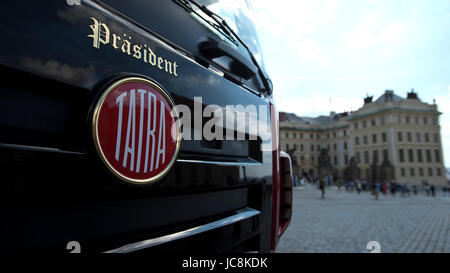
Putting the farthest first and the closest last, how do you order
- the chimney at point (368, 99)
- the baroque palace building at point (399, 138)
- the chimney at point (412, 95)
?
the chimney at point (368, 99) → the chimney at point (412, 95) → the baroque palace building at point (399, 138)

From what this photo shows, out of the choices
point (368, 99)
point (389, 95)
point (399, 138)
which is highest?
point (368, 99)

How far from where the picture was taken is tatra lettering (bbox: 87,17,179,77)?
773 mm

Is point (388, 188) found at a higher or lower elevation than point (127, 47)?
lower

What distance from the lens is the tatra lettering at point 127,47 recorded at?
773mm

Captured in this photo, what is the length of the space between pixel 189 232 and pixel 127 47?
737 millimetres

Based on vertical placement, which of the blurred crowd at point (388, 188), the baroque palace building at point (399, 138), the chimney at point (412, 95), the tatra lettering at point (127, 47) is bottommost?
the blurred crowd at point (388, 188)

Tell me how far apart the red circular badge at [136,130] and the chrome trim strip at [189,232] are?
0.68 ft

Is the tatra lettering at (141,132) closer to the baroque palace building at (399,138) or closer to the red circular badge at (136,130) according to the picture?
the red circular badge at (136,130)

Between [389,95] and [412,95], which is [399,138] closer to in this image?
[389,95]

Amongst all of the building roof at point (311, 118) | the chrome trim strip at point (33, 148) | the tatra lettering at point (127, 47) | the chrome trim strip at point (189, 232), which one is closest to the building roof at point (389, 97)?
the building roof at point (311, 118)

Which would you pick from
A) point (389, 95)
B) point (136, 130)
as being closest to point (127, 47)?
point (136, 130)

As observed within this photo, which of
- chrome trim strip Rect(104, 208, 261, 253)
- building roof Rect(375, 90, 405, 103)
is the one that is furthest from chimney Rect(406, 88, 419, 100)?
chrome trim strip Rect(104, 208, 261, 253)

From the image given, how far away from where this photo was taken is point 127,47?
87 centimetres

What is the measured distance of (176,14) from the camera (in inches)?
44.5
